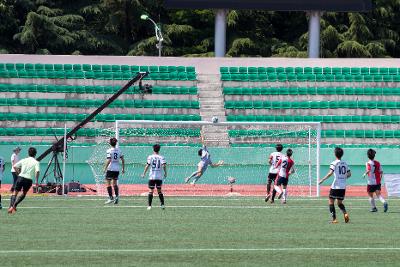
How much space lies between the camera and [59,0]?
6850 centimetres

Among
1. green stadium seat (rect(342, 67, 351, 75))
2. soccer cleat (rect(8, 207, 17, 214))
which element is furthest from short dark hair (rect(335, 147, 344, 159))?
green stadium seat (rect(342, 67, 351, 75))

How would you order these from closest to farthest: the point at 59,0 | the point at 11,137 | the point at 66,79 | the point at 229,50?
the point at 11,137 < the point at 66,79 < the point at 229,50 < the point at 59,0

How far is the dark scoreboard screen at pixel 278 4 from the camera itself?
163 feet

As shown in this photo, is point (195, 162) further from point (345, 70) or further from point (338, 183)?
point (338, 183)

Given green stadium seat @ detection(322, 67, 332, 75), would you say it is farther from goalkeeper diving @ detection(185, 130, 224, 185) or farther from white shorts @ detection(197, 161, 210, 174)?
white shorts @ detection(197, 161, 210, 174)

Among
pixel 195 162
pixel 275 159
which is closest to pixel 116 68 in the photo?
pixel 195 162

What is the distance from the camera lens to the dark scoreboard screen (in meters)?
49.6

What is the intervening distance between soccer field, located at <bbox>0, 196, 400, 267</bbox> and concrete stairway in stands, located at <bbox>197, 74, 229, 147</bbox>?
14.6m

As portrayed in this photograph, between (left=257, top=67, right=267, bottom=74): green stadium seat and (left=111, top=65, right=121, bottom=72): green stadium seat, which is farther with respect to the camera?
(left=257, top=67, right=267, bottom=74): green stadium seat

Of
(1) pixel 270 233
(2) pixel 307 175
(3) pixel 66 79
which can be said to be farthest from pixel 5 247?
(3) pixel 66 79

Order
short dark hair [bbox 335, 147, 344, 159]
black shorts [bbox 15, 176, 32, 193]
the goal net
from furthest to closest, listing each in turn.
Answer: the goal net < black shorts [bbox 15, 176, 32, 193] < short dark hair [bbox 335, 147, 344, 159]

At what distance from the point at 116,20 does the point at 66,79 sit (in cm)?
1809

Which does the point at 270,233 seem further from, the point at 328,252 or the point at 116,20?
the point at 116,20

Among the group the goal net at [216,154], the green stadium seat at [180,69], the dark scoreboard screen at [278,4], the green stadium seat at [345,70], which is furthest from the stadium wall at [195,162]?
the dark scoreboard screen at [278,4]
